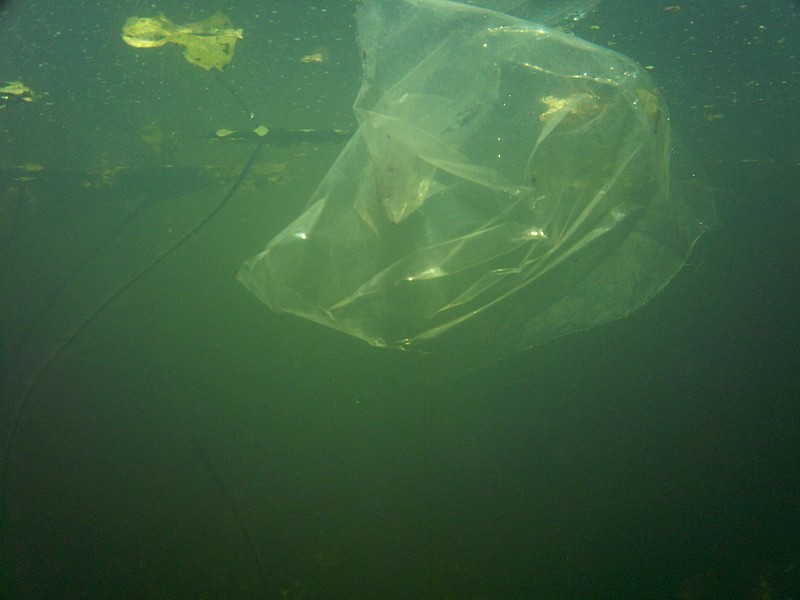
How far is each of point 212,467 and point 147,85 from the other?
2.99 meters

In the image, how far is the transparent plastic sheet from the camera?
1.63 m

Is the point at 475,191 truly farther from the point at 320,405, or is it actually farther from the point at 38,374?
the point at 38,374

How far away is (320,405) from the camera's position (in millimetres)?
2930

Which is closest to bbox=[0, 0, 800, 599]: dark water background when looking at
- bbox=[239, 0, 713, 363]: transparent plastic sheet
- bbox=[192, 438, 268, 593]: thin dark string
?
bbox=[192, 438, 268, 593]: thin dark string

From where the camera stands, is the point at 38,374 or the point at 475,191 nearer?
the point at 475,191

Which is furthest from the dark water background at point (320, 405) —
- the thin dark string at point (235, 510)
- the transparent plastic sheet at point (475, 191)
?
the transparent plastic sheet at point (475, 191)

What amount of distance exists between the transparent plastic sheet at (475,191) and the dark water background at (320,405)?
619 millimetres

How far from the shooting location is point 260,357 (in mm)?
3018

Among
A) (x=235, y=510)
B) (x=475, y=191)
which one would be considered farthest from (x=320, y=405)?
(x=475, y=191)

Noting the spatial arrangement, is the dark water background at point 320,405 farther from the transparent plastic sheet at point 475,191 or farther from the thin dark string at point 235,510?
the transparent plastic sheet at point 475,191

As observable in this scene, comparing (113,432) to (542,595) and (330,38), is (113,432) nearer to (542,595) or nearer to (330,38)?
(542,595)

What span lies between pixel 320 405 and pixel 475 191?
72.6 inches

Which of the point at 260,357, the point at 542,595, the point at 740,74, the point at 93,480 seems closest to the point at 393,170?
the point at 260,357

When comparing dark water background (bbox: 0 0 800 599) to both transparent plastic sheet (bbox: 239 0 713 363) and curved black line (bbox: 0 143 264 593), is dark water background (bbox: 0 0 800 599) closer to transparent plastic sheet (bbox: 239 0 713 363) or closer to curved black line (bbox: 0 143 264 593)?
curved black line (bbox: 0 143 264 593)
